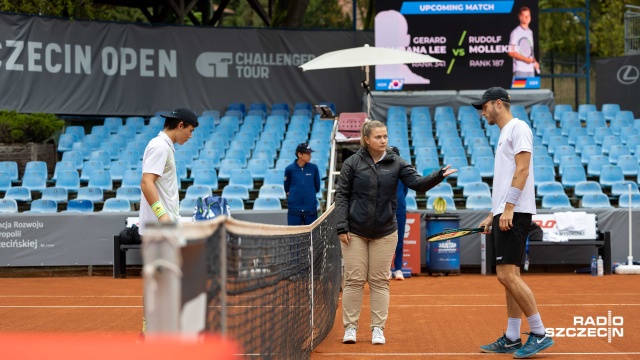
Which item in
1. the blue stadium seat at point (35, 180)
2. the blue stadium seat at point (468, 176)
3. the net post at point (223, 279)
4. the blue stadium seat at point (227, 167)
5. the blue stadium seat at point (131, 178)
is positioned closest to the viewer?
the net post at point (223, 279)

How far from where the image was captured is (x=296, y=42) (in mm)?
26250

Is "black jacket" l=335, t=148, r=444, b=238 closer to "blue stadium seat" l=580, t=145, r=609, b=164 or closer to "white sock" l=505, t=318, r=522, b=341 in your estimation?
"white sock" l=505, t=318, r=522, b=341

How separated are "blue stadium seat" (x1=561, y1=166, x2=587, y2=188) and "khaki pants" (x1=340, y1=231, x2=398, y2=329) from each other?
1184 cm

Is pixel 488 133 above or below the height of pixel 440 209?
above

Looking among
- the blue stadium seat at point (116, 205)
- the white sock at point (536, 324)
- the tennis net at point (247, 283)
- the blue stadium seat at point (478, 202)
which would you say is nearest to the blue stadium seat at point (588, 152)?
the blue stadium seat at point (478, 202)

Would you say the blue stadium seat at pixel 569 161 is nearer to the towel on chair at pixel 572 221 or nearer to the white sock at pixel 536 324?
the towel on chair at pixel 572 221

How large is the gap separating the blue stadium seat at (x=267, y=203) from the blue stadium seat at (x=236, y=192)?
56 cm

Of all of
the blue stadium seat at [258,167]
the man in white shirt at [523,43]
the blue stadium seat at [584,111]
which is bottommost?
the blue stadium seat at [258,167]

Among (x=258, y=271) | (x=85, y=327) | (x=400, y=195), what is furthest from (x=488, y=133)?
(x=258, y=271)

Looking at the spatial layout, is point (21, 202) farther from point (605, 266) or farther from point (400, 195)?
point (605, 266)

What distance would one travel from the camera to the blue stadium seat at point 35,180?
20.2 meters

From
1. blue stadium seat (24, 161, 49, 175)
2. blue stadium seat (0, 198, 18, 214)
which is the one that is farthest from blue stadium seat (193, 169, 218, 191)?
blue stadium seat (0, 198, 18, 214)

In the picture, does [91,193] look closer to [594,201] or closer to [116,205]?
[116,205]

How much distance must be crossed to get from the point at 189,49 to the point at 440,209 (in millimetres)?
10979
